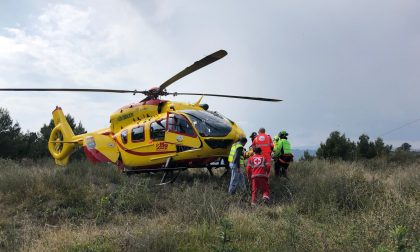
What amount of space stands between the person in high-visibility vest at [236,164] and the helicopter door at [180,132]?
1033mm

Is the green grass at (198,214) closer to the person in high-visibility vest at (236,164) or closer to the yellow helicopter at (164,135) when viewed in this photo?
the person in high-visibility vest at (236,164)

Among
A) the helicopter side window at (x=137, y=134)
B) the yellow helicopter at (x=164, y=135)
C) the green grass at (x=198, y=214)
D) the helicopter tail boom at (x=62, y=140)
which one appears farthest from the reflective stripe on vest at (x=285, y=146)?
the helicopter tail boom at (x=62, y=140)

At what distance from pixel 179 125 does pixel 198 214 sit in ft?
14.3

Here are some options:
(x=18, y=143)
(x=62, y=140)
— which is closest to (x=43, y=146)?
(x=18, y=143)

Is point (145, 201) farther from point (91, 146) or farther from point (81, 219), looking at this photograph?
point (91, 146)

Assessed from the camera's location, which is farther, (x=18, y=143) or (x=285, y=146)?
(x=18, y=143)

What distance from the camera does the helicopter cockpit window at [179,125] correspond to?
35.7 feet

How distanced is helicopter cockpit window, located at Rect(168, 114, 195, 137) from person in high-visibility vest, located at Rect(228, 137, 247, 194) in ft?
4.27

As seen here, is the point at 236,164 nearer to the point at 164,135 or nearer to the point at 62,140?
the point at 164,135

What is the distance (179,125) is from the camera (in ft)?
36.3

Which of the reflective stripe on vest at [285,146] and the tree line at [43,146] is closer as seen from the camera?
the reflective stripe on vest at [285,146]

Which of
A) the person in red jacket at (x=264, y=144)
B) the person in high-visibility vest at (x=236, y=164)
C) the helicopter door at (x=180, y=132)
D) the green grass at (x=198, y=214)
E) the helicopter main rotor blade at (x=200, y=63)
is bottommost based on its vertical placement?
the green grass at (x=198, y=214)

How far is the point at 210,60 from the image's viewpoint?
9.51 metres

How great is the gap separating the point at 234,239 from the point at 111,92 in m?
7.12
